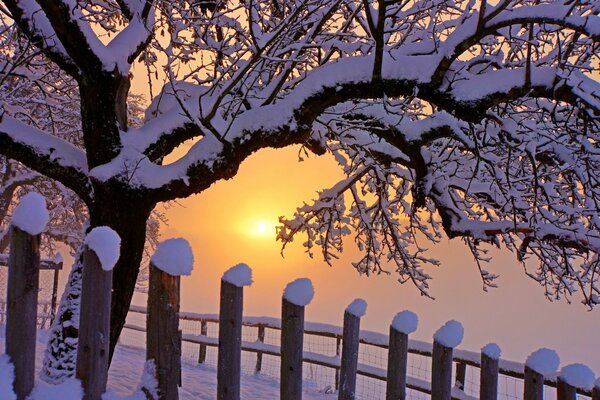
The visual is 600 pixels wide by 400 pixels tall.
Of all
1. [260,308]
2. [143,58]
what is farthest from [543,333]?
[143,58]

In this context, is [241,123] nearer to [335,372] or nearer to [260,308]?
[335,372]

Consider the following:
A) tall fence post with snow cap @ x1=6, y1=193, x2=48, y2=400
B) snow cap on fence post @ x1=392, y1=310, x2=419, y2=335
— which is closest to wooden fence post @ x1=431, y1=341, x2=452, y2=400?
snow cap on fence post @ x1=392, y1=310, x2=419, y2=335

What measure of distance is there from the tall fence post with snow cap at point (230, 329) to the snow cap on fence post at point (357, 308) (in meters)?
0.74

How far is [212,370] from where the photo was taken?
1149 centimetres

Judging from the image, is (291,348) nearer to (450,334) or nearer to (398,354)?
(398,354)

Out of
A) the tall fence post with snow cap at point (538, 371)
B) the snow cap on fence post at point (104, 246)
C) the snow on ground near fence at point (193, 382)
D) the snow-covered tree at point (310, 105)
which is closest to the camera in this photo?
the snow cap on fence post at point (104, 246)

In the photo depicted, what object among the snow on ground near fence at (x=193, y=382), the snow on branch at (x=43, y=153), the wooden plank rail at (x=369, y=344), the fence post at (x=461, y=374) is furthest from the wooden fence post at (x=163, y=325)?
the snow on ground near fence at (x=193, y=382)

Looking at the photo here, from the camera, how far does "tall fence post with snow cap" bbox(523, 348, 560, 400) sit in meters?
2.99

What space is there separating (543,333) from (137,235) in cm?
6155

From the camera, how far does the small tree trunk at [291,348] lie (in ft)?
9.28

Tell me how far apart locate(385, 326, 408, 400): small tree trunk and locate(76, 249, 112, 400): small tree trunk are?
1652 millimetres

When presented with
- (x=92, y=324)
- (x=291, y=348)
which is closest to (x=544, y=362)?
(x=291, y=348)

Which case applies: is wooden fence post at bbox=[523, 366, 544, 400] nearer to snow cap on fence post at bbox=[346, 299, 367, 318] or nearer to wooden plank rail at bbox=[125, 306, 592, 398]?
snow cap on fence post at bbox=[346, 299, 367, 318]

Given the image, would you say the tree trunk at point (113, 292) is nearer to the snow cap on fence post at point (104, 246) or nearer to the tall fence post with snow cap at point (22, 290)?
the tall fence post with snow cap at point (22, 290)
